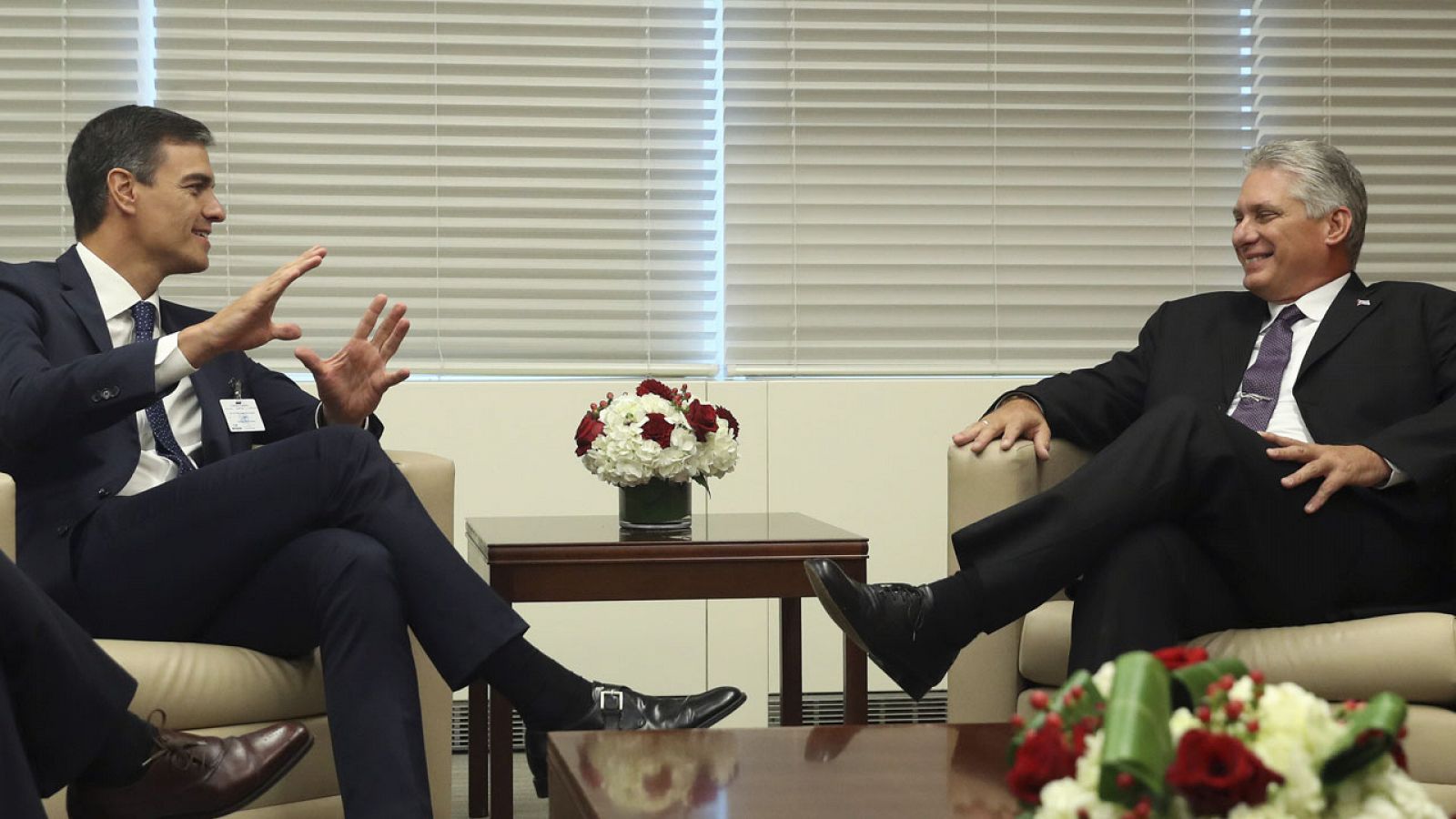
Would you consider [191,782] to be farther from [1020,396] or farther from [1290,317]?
[1290,317]

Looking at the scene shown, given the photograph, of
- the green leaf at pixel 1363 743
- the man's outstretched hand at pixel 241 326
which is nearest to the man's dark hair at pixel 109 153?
the man's outstretched hand at pixel 241 326

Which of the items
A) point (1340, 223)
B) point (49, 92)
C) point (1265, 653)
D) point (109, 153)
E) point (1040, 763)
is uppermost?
point (49, 92)

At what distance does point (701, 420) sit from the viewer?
127 inches

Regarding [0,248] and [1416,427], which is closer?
[1416,427]

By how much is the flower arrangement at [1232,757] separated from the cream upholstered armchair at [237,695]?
176 centimetres

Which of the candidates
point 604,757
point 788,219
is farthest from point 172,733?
point 788,219

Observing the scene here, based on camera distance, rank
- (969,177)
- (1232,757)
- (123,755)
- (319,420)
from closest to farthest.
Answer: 1. (1232,757)
2. (123,755)
3. (319,420)
4. (969,177)

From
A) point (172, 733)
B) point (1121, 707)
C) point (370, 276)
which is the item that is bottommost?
point (172, 733)

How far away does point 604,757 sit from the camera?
197 cm

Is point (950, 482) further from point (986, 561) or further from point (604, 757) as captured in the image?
point (604, 757)

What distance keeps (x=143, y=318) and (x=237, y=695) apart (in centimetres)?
89

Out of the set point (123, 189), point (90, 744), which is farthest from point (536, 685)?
point (123, 189)

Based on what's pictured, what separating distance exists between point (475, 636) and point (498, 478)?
170 cm

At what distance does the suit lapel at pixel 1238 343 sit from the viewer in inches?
129
